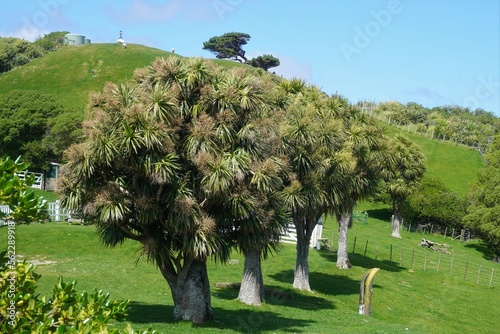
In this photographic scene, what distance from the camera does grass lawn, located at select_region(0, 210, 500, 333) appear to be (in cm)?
2094

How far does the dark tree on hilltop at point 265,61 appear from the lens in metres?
124

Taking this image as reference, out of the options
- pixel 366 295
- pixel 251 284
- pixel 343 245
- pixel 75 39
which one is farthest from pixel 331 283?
pixel 75 39

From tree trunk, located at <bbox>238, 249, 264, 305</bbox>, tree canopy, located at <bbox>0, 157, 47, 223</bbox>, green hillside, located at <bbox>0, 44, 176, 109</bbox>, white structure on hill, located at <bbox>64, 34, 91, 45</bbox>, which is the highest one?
white structure on hill, located at <bbox>64, 34, 91, 45</bbox>

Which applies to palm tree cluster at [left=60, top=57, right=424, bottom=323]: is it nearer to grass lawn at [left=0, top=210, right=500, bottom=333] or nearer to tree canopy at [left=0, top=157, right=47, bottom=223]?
grass lawn at [left=0, top=210, right=500, bottom=333]

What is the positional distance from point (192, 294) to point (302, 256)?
12031 millimetres

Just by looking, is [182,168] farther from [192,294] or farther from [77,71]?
[77,71]

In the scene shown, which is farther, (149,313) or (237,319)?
(237,319)

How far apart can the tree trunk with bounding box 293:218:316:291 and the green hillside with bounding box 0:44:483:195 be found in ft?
182

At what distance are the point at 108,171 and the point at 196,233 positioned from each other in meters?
3.57

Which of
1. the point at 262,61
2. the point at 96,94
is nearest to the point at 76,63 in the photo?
the point at 262,61

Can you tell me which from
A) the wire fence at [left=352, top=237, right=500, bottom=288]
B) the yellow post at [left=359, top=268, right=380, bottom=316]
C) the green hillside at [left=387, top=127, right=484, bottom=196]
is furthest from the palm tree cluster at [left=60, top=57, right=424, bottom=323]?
the green hillside at [left=387, top=127, right=484, bottom=196]

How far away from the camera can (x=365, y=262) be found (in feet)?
141

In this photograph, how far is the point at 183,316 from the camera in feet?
62.4

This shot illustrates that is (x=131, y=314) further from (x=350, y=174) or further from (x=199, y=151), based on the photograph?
(x=350, y=174)
